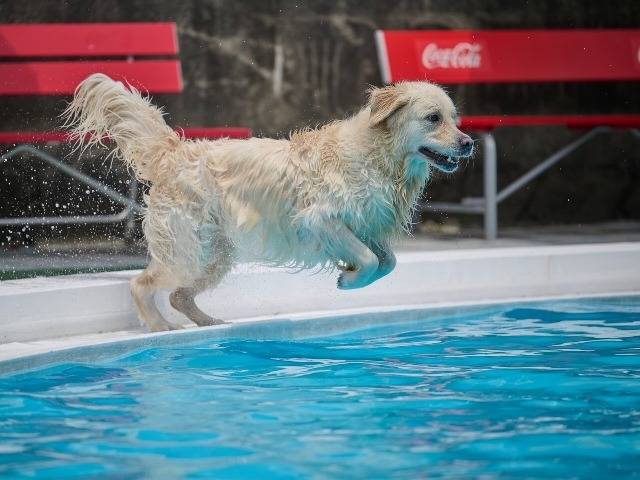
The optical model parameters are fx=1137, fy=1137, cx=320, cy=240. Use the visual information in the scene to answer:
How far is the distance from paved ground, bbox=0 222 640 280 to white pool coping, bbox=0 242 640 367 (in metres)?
1.05

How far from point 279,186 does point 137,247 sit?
114 inches

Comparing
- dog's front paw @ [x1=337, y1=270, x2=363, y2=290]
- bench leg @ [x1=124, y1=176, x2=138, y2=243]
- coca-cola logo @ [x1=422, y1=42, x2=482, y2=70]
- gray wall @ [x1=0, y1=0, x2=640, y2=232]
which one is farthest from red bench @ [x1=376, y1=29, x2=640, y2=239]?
dog's front paw @ [x1=337, y1=270, x2=363, y2=290]

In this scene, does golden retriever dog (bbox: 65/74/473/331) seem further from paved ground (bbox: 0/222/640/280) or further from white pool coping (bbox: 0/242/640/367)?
paved ground (bbox: 0/222/640/280)

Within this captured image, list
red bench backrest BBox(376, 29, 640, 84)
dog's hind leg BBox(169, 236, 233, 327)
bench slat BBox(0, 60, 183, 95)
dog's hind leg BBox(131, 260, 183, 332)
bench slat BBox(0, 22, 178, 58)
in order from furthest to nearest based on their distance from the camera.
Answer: red bench backrest BBox(376, 29, 640, 84)
bench slat BBox(0, 22, 178, 58)
bench slat BBox(0, 60, 183, 95)
dog's hind leg BBox(169, 236, 233, 327)
dog's hind leg BBox(131, 260, 183, 332)

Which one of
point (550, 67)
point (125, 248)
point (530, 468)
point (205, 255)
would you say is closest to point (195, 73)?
point (125, 248)

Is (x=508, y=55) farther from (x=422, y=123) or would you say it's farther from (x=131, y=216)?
(x=422, y=123)

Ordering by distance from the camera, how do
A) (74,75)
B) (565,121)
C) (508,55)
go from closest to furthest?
1. (74,75)
2. (565,121)
3. (508,55)

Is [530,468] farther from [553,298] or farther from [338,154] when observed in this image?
[553,298]

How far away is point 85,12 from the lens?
27.3ft

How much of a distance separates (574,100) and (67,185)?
4237 mm

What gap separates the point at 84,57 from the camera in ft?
26.6

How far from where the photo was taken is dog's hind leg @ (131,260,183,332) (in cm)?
527

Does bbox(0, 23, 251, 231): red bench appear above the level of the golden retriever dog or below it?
above

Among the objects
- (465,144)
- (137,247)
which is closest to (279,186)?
(465,144)
